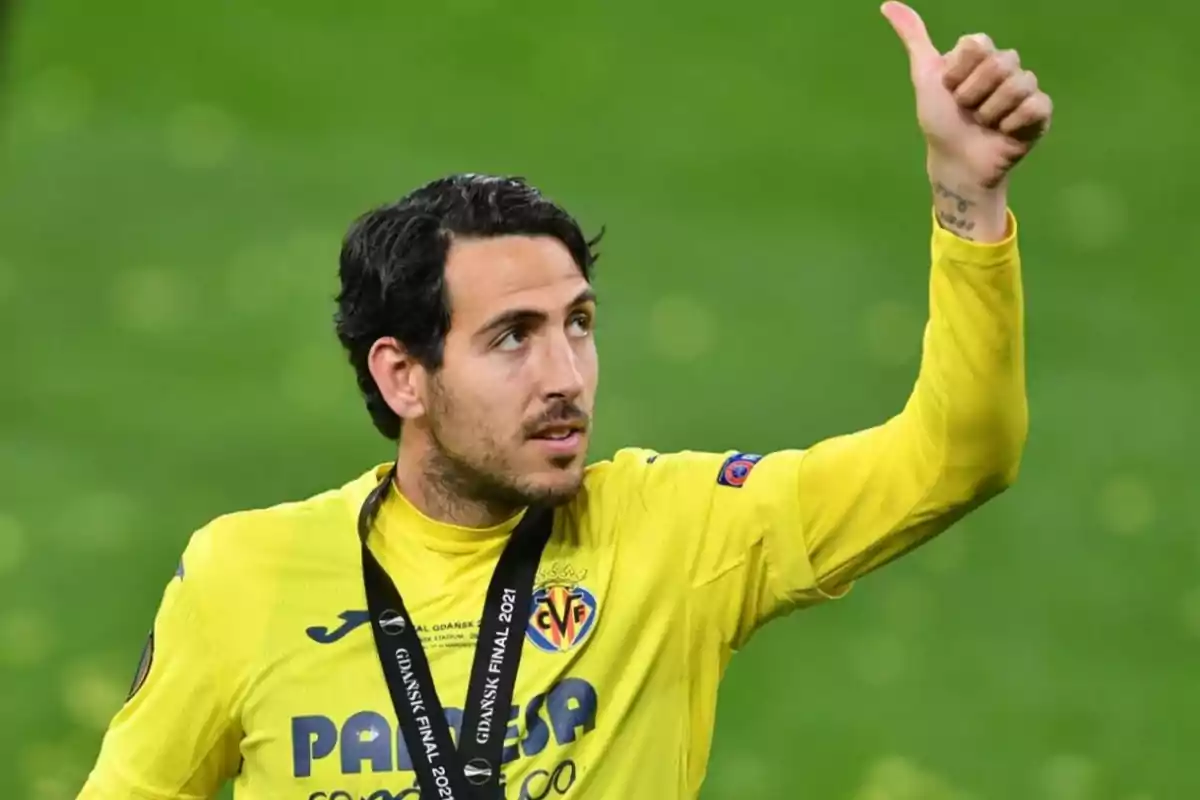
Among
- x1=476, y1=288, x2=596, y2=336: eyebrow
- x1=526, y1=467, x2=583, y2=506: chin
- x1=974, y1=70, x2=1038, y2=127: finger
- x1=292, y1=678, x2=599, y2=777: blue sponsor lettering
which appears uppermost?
x1=974, y1=70, x2=1038, y2=127: finger

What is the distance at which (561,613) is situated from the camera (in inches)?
120

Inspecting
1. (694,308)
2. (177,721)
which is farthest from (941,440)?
(694,308)

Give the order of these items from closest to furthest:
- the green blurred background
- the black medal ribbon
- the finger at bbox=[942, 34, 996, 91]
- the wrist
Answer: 1. the finger at bbox=[942, 34, 996, 91]
2. the wrist
3. the black medal ribbon
4. the green blurred background

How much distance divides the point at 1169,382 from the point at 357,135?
10.0 ft

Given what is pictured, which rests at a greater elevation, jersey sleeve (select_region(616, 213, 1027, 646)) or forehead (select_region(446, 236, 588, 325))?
forehead (select_region(446, 236, 588, 325))

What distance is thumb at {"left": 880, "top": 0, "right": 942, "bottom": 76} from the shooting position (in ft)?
8.44

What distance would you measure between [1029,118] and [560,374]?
2.89 ft

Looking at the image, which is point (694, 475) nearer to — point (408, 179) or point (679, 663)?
point (679, 663)

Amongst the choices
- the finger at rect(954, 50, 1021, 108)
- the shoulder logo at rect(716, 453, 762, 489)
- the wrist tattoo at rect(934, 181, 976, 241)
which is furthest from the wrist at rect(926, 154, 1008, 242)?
the shoulder logo at rect(716, 453, 762, 489)

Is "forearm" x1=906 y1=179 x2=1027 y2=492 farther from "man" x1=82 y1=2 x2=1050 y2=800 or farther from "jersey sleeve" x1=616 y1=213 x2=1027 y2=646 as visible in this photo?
"man" x1=82 y1=2 x2=1050 y2=800

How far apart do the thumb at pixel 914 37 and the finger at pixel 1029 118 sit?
0.48 ft

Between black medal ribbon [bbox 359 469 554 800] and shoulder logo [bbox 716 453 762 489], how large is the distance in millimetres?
307

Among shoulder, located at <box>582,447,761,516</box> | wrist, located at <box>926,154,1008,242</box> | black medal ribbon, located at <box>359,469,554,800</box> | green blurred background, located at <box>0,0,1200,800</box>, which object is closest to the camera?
wrist, located at <box>926,154,1008,242</box>

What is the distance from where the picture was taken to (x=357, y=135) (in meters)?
7.46
